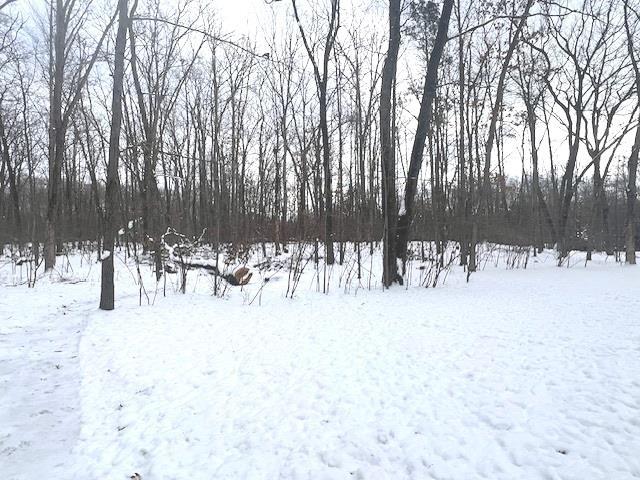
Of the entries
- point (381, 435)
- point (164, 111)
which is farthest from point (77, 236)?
point (381, 435)

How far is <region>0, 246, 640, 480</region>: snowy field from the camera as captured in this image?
2.33 m

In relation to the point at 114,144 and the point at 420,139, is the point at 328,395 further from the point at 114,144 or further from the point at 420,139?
the point at 420,139

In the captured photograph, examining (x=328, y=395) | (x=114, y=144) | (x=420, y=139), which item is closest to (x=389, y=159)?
(x=420, y=139)

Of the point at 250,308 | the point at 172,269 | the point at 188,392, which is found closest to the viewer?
the point at 188,392

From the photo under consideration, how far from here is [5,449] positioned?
2.60 m

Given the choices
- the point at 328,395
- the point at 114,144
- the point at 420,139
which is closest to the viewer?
the point at 328,395

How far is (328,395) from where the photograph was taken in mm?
3260

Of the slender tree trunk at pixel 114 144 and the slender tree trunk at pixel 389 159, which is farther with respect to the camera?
the slender tree trunk at pixel 389 159

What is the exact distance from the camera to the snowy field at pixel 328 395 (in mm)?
2334

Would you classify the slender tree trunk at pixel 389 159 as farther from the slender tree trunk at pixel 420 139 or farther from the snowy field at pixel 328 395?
the snowy field at pixel 328 395

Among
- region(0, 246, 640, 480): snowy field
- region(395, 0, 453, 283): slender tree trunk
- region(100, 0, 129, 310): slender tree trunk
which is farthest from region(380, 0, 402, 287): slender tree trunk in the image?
region(100, 0, 129, 310): slender tree trunk

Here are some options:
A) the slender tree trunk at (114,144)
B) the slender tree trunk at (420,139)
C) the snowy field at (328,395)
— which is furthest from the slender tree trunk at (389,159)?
the slender tree trunk at (114,144)

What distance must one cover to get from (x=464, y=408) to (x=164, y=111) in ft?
52.8

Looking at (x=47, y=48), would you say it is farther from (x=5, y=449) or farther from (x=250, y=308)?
(x=5, y=449)
